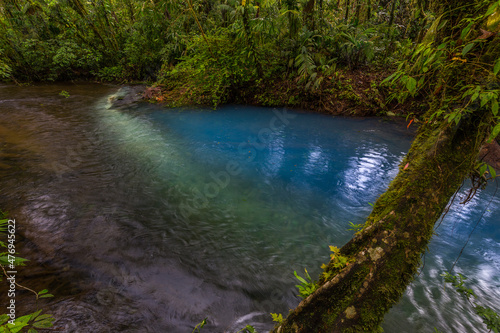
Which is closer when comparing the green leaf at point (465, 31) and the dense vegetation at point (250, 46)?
the green leaf at point (465, 31)

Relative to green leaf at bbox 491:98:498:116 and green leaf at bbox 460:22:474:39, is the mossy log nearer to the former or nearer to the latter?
green leaf at bbox 491:98:498:116

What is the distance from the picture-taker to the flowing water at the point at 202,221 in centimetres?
236

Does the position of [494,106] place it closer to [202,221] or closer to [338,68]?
[202,221]

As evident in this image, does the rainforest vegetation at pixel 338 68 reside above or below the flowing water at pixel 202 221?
above

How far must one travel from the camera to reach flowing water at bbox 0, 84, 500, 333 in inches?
92.9

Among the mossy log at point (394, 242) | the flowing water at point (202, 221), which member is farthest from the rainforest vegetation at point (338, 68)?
the flowing water at point (202, 221)

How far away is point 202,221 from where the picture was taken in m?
3.60

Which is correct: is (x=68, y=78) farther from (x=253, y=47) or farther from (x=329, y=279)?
(x=329, y=279)

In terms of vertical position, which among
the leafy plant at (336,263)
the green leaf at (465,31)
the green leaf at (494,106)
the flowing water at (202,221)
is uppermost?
the green leaf at (465,31)

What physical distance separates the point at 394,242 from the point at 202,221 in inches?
111

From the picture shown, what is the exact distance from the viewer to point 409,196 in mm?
1428

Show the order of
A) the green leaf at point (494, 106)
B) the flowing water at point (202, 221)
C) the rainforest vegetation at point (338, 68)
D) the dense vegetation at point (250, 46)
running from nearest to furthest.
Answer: the green leaf at point (494, 106) < the rainforest vegetation at point (338, 68) < the flowing water at point (202, 221) < the dense vegetation at point (250, 46)

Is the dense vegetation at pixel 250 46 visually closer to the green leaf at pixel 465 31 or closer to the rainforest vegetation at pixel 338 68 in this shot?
the rainforest vegetation at pixel 338 68

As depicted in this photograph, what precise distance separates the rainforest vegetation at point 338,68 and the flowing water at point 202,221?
1307mm
